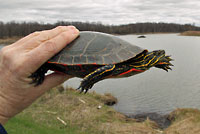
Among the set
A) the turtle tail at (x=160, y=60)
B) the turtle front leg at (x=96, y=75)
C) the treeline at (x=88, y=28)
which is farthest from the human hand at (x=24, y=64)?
the treeline at (x=88, y=28)

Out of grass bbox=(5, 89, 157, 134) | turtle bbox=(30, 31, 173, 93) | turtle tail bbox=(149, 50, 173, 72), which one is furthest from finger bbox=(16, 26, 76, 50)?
grass bbox=(5, 89, 157, 134)

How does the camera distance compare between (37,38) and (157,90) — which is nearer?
(37,38)

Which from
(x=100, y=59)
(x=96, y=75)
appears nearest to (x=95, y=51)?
(x=100, y=59)

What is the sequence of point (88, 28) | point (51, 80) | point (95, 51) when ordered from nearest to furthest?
1. point (95, 51)
2. point (51, 80)
3. point (88, 28)

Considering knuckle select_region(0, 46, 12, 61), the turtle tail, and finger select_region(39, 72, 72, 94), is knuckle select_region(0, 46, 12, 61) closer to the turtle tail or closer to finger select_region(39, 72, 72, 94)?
finger select_region(39, 72, 72, 94)

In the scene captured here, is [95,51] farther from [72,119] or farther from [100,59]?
[72,119]

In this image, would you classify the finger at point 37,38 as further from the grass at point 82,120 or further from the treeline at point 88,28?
the treeline at point 88,28
